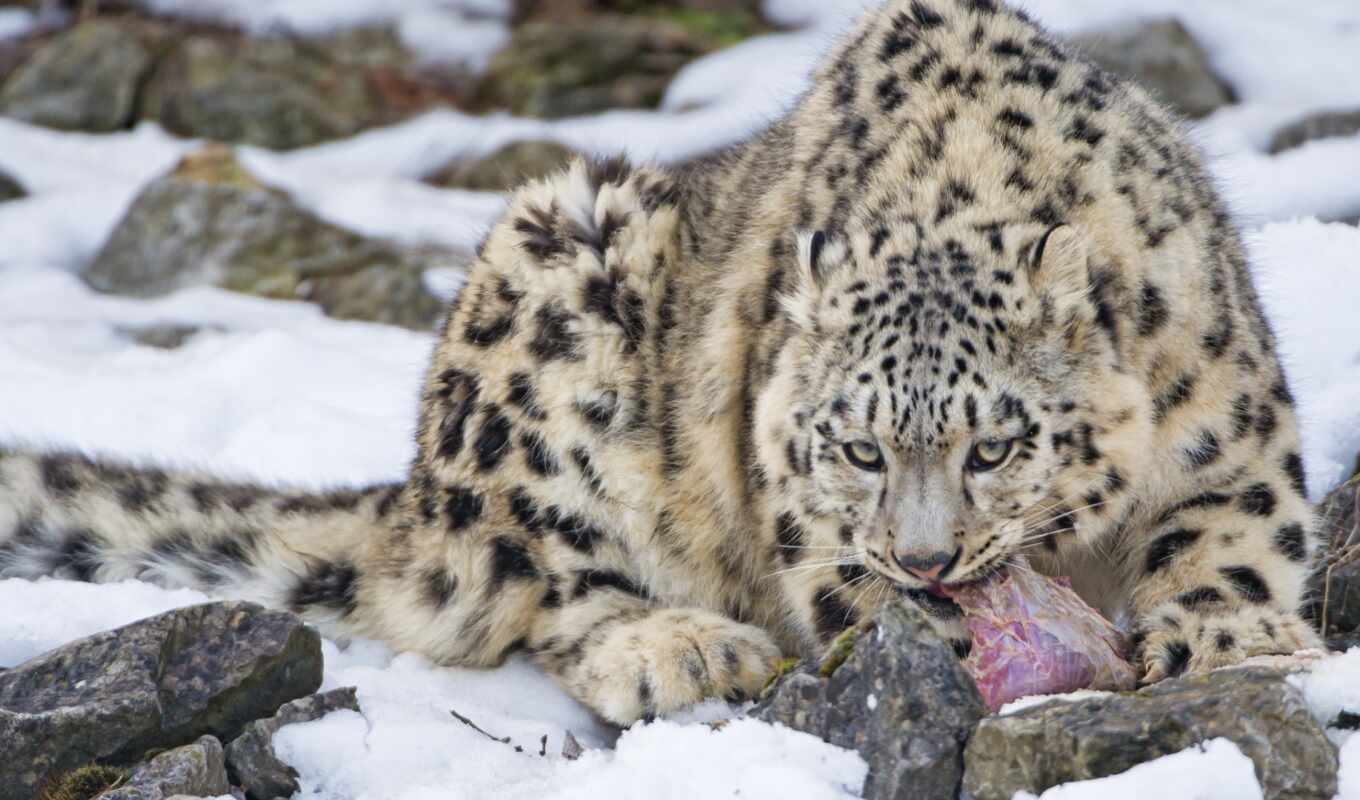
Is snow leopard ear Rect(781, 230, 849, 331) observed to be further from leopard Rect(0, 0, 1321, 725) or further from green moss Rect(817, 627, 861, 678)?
green moss Rect(817, 627, 861, 678)

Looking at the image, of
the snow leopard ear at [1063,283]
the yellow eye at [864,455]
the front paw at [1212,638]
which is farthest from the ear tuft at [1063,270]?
the front paw at [1212,638]

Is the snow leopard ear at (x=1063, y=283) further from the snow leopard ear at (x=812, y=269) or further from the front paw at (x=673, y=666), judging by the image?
the front paw at (x=673, y=666)

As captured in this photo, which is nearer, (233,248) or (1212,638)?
(1212,638)

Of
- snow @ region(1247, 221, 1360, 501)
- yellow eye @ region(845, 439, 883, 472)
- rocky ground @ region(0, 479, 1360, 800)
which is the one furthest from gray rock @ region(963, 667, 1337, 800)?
snow @ region(1247, 221, 1360, 501)

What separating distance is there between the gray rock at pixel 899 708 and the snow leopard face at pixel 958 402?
46 cm

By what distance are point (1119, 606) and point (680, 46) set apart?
7.23 metres

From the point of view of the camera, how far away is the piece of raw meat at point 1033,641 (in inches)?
144

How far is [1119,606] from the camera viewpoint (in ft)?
14.1

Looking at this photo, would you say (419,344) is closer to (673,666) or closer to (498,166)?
(498,166)

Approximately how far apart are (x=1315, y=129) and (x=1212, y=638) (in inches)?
204

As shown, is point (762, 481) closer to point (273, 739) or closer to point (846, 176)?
point (846, 176)

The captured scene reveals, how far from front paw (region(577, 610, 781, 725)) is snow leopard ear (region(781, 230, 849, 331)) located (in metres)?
0.86

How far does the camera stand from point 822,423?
3.98 m

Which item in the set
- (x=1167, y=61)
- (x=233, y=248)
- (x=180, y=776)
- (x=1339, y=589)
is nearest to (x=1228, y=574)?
(x=1339, y=589)
